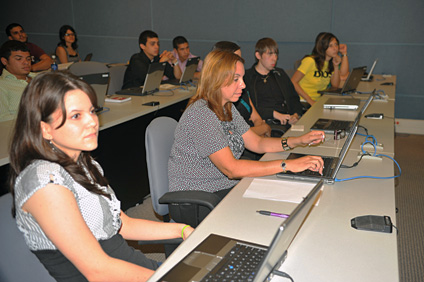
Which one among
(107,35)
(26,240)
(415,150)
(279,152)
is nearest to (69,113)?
(26,240)

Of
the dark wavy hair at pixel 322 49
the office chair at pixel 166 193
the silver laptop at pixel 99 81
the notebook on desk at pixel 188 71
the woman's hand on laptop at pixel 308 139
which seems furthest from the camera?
the notebook on desk at pixel 188 71

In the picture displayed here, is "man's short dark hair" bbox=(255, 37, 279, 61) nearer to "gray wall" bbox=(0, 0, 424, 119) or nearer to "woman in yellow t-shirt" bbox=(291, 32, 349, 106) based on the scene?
"woman in yellow t-shirt" bbox=(291, 32, 349, 106)

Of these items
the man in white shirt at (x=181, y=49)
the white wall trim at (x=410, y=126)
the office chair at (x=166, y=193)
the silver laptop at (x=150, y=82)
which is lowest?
the white wall trim at (x=410, y=126)

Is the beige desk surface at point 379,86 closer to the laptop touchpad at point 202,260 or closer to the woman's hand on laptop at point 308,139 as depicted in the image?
the woman's hand on laptop at point 308,139

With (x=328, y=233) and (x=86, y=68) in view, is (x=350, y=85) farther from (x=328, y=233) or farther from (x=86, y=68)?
(x=328, y=233)

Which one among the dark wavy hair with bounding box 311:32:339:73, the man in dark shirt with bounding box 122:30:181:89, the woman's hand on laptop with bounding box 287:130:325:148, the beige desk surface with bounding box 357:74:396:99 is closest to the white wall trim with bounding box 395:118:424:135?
the beige desk surface with bounding box 357:74:396:99

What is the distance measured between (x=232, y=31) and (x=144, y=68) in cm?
226

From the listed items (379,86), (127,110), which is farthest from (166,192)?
(379,86)

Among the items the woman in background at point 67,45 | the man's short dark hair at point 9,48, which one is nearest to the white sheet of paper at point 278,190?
the man's short dark hair at point 9,48

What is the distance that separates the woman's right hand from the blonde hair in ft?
1.42

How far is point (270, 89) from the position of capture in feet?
12.5

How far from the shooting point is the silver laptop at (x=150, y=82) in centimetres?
384

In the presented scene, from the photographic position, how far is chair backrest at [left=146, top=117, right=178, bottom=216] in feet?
6.32

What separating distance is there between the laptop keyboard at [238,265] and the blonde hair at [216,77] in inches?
36.2
